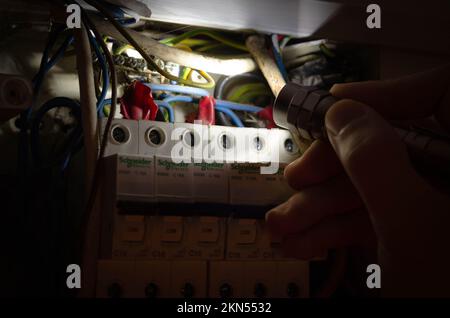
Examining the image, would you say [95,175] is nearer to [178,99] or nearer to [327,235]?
[178,99]

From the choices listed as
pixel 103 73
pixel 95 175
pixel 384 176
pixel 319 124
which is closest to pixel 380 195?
pixel 384 176

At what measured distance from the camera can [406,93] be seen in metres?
0.73

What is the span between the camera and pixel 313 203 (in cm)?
76

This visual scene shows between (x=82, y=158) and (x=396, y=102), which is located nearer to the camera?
(x=396, y=102)

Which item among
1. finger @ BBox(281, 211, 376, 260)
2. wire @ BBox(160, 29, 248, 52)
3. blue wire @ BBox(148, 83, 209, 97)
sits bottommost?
finger @ BBox(281, 211, 376, 260)

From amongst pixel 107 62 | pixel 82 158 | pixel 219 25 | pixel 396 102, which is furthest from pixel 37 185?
pixel 396 102

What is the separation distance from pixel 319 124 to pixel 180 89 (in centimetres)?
41

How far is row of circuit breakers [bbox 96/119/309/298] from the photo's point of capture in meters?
0.80

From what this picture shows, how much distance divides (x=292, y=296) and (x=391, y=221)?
14.7 inches

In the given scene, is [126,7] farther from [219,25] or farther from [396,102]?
[396,102]

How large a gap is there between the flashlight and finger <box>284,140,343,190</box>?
4cm

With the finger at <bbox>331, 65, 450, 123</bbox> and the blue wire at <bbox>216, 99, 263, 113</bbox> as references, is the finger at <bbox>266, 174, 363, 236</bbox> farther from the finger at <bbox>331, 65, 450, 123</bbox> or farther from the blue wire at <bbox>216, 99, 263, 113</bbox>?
the blue wire at <bbox>216, 99, 263, 113</bbox>

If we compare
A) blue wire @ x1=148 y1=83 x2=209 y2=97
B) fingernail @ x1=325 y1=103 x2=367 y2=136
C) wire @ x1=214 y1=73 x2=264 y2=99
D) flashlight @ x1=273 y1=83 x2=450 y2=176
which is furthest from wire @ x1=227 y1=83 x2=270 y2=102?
fingernail @ x1=325 y1=103 x2=367 y2=136

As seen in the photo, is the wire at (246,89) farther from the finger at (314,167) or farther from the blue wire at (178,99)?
the finger at (314,167)
